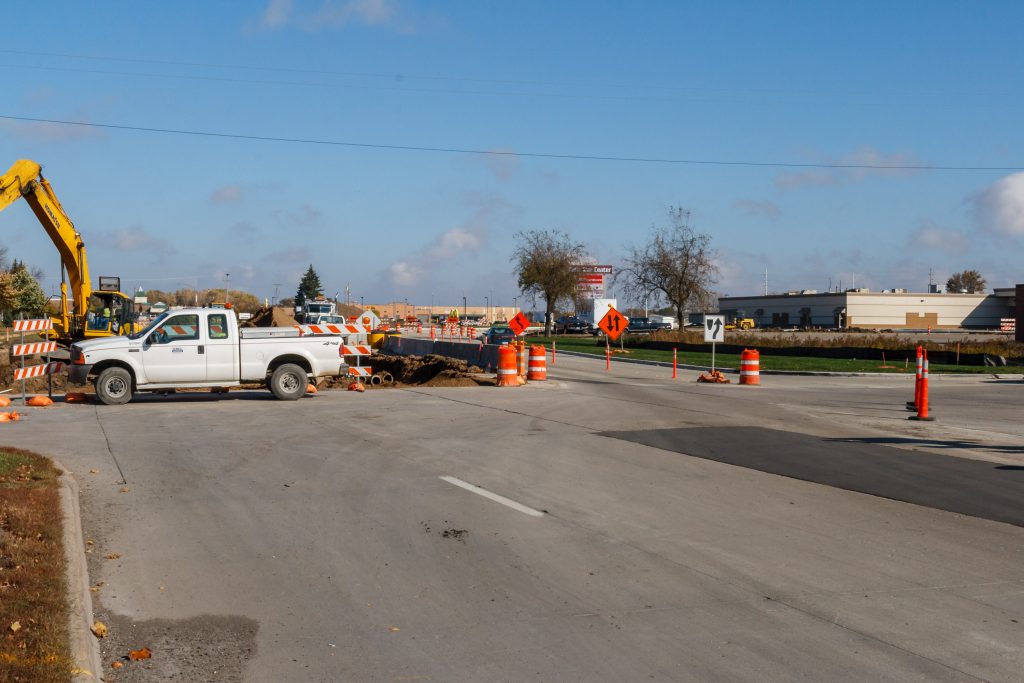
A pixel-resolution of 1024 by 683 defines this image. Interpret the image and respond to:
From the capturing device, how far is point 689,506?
10258 millimetres

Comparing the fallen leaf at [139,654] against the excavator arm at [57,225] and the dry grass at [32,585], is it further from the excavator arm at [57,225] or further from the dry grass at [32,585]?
the excavator arm at [57,225]

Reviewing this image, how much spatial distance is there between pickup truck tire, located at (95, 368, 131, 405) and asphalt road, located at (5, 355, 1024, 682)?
4.63 metres

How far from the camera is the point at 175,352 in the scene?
69.5ft

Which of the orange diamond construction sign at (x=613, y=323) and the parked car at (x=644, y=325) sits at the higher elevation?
the orange diamond construction sign at (x=613, y=323)

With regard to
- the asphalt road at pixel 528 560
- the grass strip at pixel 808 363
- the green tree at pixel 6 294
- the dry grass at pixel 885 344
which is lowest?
the grass strip at pixel 808 363

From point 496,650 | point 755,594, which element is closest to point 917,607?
point 755,594

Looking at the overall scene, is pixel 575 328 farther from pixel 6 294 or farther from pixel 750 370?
pixel 750 370

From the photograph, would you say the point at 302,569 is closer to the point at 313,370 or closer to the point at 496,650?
the point at 496,650

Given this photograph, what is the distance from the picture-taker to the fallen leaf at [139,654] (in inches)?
227

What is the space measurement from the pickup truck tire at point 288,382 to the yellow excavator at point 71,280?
12.8 m

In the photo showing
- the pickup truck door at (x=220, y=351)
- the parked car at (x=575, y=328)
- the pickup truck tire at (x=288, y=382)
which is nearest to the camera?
the pickup truck door at (x=220, y=351)

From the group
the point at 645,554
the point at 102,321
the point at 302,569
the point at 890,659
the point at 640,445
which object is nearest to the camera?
the point at 890,659

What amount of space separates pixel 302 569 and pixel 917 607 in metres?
4.56

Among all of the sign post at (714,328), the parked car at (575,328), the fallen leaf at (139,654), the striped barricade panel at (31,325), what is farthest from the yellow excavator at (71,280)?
the parked car at (575,328)
